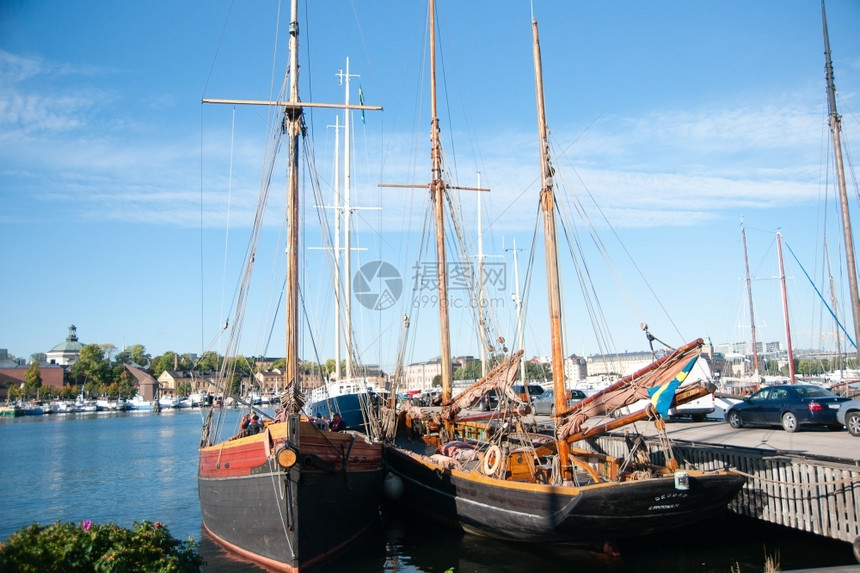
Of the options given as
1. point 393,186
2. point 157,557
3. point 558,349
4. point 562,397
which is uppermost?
point 393,186

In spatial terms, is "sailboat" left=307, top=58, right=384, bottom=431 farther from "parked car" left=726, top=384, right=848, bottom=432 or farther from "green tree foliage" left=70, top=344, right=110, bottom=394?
"green tree foliage" left=70, top=344, right=110, bottom=394

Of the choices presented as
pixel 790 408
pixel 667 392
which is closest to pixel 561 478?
pixel 667 392

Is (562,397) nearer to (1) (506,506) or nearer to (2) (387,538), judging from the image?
(1) (506,506)

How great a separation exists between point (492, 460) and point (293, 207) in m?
8.15

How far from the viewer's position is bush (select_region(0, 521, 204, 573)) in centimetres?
673

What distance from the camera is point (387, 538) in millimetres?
18359

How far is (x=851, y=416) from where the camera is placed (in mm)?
19281

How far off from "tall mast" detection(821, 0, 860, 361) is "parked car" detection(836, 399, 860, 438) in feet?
11.5

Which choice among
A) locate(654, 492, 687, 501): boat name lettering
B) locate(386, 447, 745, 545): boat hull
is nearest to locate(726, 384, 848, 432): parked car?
locate(386, 447, 745, 545): boat hull

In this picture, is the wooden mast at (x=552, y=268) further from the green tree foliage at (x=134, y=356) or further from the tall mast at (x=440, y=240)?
the green tree foliage at (x=134, y=356)

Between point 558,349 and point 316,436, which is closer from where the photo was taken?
point 316,436

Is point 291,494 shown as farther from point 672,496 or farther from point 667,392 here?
point 667,392

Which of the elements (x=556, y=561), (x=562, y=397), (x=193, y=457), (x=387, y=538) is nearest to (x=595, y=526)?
(x=556, y=561)

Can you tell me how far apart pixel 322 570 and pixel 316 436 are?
306 centimetres
